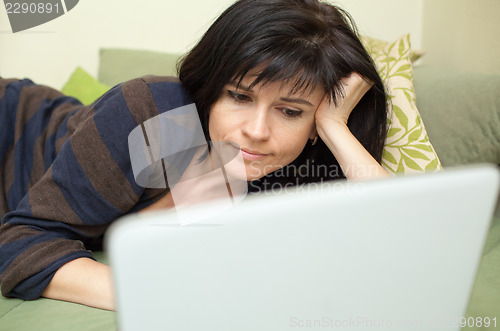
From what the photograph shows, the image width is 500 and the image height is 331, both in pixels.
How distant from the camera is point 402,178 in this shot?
1.20 feet

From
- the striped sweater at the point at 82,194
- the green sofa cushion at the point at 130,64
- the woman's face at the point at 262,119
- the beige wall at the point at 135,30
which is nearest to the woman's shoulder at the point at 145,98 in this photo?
the striped sweater at the point at 82,194

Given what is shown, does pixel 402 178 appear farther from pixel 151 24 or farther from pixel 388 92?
pixel 151 24

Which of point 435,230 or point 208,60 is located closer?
point 435,230

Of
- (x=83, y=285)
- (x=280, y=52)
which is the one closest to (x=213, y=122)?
(x=280, y=52)

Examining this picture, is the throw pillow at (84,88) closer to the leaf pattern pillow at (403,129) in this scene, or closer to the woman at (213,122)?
the woman at (213,122)

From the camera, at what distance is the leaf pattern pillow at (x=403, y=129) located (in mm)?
1070

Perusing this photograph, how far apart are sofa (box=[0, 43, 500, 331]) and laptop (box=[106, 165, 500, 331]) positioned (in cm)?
41

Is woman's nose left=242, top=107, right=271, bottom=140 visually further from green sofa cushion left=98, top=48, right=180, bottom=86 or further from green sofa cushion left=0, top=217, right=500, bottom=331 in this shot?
green sofa cushion left=98, top=48, right=180, bottom=86

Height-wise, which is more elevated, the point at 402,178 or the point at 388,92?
the point at 402,178

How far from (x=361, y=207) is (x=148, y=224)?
0.18 meters

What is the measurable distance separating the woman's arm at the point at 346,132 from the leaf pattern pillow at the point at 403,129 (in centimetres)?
11

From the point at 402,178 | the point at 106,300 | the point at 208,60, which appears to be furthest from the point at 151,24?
the point at 402,178

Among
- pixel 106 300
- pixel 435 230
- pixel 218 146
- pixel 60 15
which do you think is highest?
pixel 60 15

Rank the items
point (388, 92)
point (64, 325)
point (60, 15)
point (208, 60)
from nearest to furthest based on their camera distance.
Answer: point (64, 325), point (208, 60), point (388, 92), point (60, 15)
